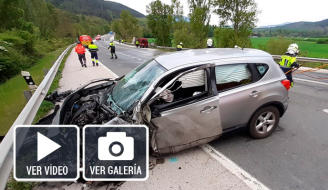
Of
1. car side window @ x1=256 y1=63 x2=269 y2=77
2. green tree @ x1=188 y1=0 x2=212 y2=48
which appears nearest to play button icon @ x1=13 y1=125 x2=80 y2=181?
car side window @ x1=256 y1=63 x2=269 y2=77

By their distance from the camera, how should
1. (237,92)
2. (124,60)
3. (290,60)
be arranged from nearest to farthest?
(237,92) → (290,60) → (124,60)

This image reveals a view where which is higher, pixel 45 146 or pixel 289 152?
pixel 45 146

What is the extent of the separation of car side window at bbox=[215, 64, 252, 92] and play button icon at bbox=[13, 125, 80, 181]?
2292mm

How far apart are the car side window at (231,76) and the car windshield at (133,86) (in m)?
0.93

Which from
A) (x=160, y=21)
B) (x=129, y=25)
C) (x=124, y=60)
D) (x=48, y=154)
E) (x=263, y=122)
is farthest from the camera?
(x=129, y=25)

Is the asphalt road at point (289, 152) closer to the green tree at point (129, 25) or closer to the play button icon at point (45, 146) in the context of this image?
the play button icon at point (45, 146)

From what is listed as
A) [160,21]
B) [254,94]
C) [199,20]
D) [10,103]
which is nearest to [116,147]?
[254,94]

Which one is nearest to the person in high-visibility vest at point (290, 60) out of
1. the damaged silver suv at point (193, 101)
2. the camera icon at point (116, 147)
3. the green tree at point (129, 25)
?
the damaged silver suv at point (193, 101)

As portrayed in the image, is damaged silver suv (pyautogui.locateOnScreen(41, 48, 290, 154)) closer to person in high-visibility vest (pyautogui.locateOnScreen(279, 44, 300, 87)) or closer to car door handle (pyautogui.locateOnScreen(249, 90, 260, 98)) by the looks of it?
car door handle (pyautogui.locateOnScreen(249, 90, 260, 98))

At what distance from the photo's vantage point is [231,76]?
2797 millimetres

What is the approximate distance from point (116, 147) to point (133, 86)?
3.47 ft

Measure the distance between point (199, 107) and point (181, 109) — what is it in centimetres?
29

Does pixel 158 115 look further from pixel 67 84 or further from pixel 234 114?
pixel 67 84

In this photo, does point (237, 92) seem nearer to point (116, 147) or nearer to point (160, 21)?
point (116, 147)
